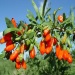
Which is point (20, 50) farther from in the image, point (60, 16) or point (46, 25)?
point (60, 16)

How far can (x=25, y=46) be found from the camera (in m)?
2.35

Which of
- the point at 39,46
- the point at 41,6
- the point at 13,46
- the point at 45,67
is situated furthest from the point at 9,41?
the point at 45,67

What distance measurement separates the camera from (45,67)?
5.32 m

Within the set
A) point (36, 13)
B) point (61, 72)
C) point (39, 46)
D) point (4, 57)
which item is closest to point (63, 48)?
point (39, 46)

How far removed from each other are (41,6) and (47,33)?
38 cm

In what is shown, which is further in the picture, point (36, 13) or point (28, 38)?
point (36, 13)

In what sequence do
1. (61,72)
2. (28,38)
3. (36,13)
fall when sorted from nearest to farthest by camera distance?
1. (28,38)
2. (36,13)
3. (61,72)

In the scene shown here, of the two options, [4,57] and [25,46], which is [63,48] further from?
[4,57]

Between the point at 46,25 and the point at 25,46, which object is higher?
the point at 46,25

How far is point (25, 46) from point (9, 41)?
0.17 metres

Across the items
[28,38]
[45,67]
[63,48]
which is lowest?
[45,67]

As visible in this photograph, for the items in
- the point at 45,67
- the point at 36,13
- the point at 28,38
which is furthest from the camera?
the point at 45,67

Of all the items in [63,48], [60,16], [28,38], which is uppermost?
[60,16]

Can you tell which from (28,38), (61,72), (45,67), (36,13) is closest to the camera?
(28,38)
